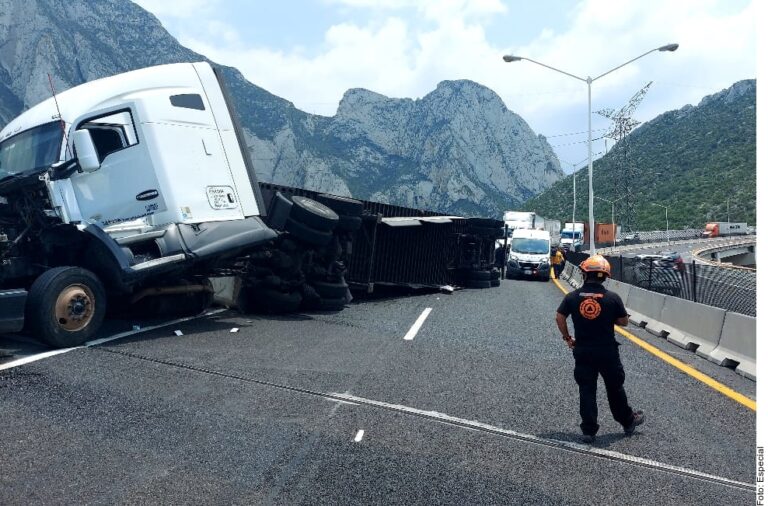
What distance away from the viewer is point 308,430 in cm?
512

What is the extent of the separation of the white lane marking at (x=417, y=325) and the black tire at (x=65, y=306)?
447cm

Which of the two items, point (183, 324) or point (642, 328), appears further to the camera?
point (642, 328)

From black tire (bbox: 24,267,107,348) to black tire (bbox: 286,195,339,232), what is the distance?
3995mm

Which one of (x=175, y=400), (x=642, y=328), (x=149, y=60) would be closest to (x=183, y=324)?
(x=175, y=400)

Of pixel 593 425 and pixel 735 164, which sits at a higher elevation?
pixel 735 164

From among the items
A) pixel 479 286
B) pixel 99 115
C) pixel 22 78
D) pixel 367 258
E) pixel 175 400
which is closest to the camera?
pixel 175 400

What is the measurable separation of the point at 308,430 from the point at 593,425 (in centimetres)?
236

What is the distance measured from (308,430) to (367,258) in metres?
9.52

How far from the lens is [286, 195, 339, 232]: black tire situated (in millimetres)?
11328

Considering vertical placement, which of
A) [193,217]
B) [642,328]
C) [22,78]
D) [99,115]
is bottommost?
[642,328]

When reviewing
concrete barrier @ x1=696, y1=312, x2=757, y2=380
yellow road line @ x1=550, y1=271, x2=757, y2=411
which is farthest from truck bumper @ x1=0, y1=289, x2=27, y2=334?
concrete barrier @ x1=696, y1=312, x2=757, y2=380

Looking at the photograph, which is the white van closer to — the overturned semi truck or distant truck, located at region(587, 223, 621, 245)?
the overturned semi truck

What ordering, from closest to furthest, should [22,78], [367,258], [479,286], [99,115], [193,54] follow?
[99,115] < [367,258] < [479,286] < [22,78] < [193,54]

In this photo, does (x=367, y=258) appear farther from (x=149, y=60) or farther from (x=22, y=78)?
(x=149, y=60)
